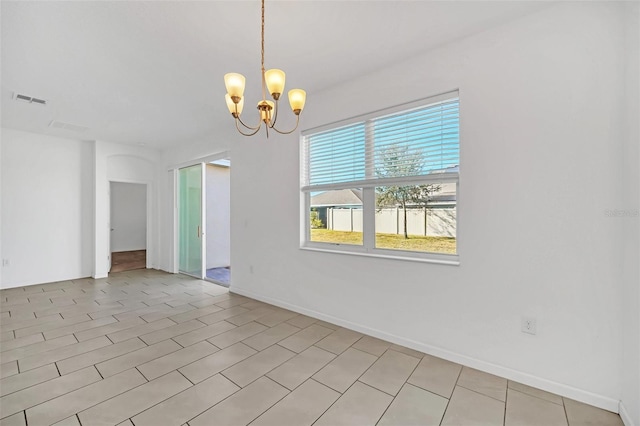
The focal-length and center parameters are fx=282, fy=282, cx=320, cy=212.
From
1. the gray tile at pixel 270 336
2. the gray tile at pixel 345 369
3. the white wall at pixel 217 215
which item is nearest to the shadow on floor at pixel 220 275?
the white wall at pixel 217 215

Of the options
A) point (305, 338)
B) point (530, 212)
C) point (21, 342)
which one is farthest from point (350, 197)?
point (21, 342)

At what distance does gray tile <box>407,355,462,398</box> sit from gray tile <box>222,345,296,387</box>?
1.07 m

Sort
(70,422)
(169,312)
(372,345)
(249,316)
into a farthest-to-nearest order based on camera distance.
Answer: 1. (169,312)
2. (249,316)
3. (372,345)
4. (70,422)

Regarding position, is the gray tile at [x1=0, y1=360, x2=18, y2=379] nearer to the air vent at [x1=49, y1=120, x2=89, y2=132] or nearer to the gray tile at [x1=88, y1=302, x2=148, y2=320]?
the gray tile at [x1=88, y1=302, x2=148, y2=320]

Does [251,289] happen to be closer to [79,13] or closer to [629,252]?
[79,13]

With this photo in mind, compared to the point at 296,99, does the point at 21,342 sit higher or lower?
lower

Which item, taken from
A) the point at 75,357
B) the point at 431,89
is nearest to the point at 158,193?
the point at 75,357

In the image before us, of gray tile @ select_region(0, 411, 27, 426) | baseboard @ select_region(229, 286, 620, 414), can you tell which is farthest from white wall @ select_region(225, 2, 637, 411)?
gray tile @ select_region(0, 411, 27, 426)

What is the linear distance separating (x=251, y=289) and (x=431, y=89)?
3453 mm

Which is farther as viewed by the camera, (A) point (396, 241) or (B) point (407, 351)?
(A) point (396, 241)

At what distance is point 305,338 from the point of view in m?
2.85

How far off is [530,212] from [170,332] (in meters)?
3.51

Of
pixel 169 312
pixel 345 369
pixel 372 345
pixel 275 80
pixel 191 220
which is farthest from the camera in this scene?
pixel 191 220

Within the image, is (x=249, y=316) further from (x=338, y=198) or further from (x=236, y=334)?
(x=338, y=198)
